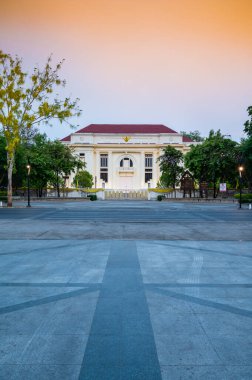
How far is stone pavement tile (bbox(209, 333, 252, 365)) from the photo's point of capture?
3.24m

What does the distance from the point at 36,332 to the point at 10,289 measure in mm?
1926

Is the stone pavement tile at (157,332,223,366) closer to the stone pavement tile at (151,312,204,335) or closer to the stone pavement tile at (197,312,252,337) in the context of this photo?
the stone pavement tile at (151,312,204,335)

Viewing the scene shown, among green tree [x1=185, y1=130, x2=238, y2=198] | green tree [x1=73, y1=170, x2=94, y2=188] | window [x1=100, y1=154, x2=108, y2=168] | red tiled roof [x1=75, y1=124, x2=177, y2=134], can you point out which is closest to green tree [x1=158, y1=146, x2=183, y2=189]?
green tree [x1=185, y1=130, x2=238, y2=198]

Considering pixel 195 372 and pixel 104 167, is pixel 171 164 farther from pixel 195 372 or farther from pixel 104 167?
pixel 195 372

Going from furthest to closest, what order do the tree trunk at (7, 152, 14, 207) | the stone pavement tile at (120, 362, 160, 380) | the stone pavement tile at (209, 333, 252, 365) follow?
the tree trunk at (7, 152, 14, 207)
the stone pavement tile at (209, 333, 252, 365)
the stone pavement tile at (120, 362, 160, 380)

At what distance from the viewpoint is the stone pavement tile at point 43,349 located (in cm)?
324

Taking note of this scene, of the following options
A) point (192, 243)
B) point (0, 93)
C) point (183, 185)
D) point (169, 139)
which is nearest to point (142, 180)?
point (169, 139)

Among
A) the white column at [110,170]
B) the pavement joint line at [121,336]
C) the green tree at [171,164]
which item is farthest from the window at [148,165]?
the pavement joint line at [121,336]

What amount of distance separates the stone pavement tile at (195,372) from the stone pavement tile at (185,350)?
0.24 feet

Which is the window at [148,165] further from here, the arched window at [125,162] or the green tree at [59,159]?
the green tree at [59,159]

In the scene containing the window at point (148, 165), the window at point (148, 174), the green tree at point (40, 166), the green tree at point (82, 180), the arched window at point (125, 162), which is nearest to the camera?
the green tree at point (40, 166)

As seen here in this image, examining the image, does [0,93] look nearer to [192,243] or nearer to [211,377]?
[192,243]

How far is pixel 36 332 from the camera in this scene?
3871mm

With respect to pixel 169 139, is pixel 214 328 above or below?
below
